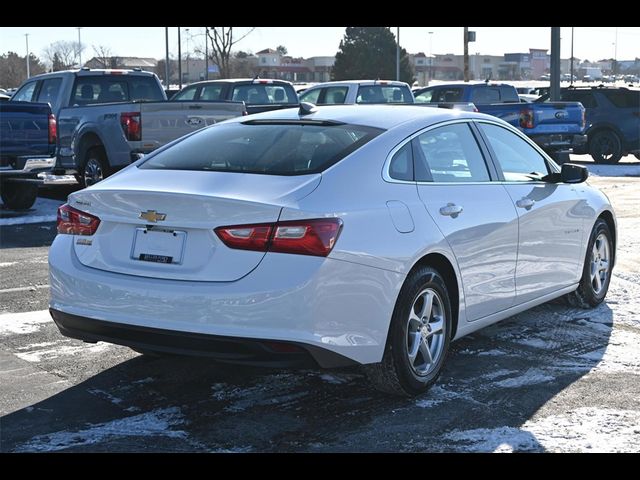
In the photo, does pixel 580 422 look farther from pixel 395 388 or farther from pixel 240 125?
pixel 240 125

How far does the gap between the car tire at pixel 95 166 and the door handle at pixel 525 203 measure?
Answer: 8.72m

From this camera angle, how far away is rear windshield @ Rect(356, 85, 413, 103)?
2012 cm

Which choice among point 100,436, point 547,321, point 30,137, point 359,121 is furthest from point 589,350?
point 30,137

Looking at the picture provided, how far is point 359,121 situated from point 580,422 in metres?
2.10

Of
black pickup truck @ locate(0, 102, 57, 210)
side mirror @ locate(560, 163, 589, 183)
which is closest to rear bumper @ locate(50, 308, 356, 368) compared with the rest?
side mirror @ locate(560, 163, 589, 183)

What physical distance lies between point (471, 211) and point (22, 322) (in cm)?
331

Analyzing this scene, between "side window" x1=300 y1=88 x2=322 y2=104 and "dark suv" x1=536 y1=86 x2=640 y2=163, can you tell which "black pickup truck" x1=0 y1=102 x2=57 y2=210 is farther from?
"dark suv" x1=536 y1=86 x2=640 y2=163

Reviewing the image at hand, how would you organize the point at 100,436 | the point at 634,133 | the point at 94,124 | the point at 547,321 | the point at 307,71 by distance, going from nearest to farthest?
1. the point at 100,436
2. the point at 547,321
3. the point at 94,124
4. the point at 634,133
5. the point at 307,71

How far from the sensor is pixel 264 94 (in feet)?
62.6

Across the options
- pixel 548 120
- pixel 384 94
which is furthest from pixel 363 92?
pixel 548 120

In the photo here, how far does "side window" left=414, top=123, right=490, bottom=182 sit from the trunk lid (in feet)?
3.10

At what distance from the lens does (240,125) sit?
5945mm

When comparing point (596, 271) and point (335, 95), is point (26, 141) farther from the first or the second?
point (335, 95)

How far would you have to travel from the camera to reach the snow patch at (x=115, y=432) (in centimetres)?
446
